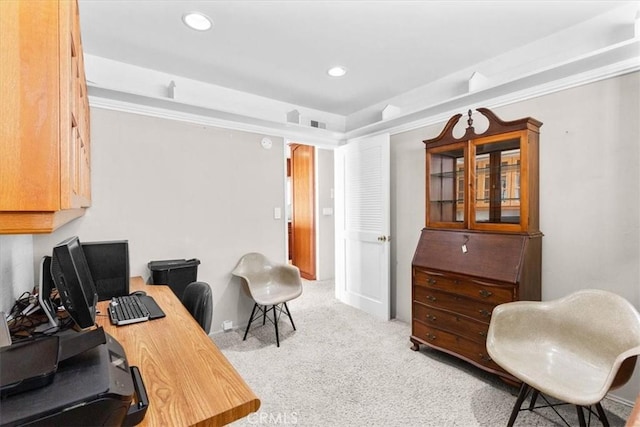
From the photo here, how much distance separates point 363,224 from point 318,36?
209 cm

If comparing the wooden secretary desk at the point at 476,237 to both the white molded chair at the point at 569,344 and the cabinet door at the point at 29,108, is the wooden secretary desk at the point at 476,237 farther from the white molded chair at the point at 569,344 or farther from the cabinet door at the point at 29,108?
the cabinet door at the point at 29,108

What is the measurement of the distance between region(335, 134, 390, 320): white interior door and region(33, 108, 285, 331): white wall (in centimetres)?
86

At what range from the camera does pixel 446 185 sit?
276 cm

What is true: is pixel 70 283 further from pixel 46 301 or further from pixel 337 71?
pixel 337 71

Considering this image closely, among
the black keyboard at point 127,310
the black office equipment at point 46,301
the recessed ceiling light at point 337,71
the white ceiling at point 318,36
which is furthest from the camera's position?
the recessed ceiling light at point 337,71

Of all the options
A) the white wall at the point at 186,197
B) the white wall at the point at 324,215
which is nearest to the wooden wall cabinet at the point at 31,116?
Result: the white wall at the point at 186,197

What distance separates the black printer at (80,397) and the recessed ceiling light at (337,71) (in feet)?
8.39

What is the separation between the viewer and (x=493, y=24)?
2059mm

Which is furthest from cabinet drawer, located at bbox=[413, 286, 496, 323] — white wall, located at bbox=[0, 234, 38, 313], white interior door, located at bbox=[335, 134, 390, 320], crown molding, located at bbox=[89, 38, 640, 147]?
white wall, located at bbox=[0, 234, 38, 313]

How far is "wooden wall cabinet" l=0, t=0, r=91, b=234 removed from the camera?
0.63m

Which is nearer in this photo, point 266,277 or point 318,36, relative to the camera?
point 318,36

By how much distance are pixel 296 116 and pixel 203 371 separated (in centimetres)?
294

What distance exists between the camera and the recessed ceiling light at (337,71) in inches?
105

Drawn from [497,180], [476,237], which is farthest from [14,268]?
[497,180]
